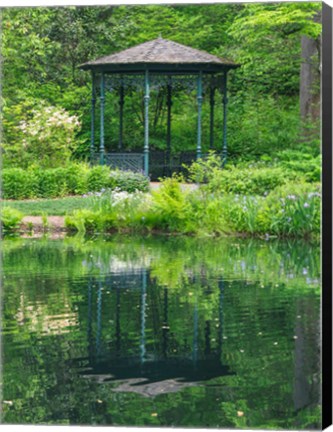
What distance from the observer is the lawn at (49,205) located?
13.9 meters

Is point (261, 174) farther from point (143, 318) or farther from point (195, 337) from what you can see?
point (195, 337)

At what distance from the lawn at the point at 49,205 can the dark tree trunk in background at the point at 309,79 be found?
128 inches

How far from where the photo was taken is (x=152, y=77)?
60.1ft

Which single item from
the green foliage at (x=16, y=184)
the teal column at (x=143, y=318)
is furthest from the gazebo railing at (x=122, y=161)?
the teal column at (x=143, y=318)

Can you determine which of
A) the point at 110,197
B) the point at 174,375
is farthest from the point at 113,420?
the point at 110,197

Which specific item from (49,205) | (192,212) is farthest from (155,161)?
(192,212)

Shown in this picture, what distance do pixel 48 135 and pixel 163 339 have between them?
8.10 metres

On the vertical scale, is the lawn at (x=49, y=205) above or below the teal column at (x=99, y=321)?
above

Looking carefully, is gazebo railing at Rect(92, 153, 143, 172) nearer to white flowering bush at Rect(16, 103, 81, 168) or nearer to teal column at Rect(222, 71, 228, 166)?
white flowering bush at Rect(16, 103, 81, 168)

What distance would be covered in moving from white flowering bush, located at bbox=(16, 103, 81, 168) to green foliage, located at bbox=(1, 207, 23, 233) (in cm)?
121

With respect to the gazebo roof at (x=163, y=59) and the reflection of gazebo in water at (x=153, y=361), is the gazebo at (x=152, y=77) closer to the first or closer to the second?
the gazebo roof at (x=163, y=59)

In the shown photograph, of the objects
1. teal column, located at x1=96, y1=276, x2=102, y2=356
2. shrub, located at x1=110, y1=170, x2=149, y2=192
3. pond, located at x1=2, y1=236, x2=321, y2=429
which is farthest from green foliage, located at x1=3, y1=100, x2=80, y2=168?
teal column, located at x1=96, y1=276, x2=102, y2=356

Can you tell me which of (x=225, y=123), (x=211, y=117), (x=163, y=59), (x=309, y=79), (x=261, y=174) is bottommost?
(x=261, y=174)

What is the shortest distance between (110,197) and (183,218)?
1.06m
